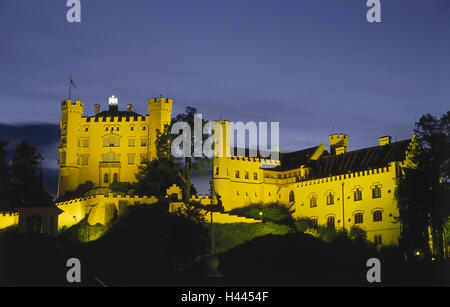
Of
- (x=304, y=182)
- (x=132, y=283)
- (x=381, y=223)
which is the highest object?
(x=304, y=182)

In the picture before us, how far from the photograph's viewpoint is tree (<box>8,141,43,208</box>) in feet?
225

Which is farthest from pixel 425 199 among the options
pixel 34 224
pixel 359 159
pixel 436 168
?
pixel 34 224

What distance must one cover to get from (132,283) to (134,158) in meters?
47.0

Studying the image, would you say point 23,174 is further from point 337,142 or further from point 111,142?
point 337,142

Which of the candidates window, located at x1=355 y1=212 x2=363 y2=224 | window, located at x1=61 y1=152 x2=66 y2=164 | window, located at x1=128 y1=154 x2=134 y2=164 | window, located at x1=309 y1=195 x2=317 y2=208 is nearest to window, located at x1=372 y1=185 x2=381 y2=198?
window, located at x1=355 y1=212 x2=363 y2=224

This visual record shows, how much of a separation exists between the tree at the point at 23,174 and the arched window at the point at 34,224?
3.21 metres

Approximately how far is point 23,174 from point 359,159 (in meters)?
40.4

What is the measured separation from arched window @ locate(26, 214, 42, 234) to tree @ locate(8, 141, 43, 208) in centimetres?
321

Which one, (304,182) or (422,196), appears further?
(304,182)

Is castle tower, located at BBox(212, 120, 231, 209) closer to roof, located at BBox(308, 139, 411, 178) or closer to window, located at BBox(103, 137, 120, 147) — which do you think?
roof, located at BBox(308, 139, 411, 178)

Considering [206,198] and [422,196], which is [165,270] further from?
[422,196]

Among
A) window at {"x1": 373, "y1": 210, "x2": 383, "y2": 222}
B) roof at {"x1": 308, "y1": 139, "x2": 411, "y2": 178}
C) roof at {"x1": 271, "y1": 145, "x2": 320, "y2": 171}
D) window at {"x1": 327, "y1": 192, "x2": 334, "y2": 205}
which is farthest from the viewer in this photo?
roof at {"x1": 271, "y1": 145, "x2": 320, "y2": 171}
